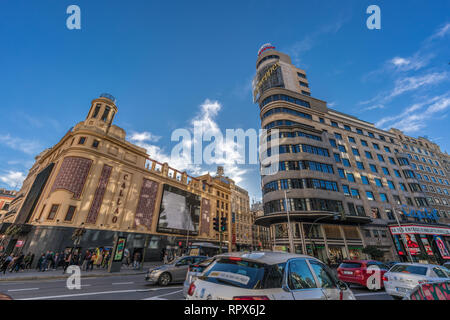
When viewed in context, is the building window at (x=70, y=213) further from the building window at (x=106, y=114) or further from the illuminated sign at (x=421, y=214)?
the illuminated sign at (x=421, y=214)

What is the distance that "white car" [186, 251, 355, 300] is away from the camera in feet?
9.81

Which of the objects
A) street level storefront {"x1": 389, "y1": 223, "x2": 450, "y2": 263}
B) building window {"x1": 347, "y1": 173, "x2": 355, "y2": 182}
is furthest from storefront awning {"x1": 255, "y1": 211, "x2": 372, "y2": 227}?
building window {"x1": 347, "y1": 173, "x2": 355, "y2": 182}

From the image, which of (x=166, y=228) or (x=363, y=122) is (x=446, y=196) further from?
(x=166, y=228)

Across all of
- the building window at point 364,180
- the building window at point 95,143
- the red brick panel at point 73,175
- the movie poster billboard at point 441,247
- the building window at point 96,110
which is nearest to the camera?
the red brick panel at point 73,175

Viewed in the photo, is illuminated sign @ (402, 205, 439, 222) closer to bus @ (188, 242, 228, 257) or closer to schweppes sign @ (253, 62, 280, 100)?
bus @ (188, 242, 228, 257)

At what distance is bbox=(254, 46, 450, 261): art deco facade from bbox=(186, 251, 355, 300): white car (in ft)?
68.5

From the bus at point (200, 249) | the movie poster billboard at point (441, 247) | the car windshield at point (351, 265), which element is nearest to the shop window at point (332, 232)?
the bus at point (200, 249)

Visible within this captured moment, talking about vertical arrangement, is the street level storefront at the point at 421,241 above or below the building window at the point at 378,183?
below

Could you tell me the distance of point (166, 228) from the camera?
35344 mm

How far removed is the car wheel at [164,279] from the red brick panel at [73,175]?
22.2 metres

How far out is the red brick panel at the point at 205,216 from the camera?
146 feet

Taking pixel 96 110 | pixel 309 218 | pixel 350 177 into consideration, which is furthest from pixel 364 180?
pixel 96 110
